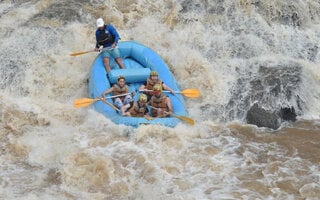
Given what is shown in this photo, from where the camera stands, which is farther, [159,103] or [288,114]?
[288,114]

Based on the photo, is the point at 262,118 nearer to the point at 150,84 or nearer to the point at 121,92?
the point at 150,84

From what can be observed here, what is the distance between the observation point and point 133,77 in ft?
21.5

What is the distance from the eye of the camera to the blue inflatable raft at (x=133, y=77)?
18.8 ft

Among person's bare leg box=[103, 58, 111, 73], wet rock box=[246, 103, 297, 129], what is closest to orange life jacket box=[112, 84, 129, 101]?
person's bare leg box=[103, 58, 111, 73]

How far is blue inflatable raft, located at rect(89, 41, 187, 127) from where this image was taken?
5.74 m

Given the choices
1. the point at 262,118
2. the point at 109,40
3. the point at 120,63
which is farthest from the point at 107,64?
the point at 262,118

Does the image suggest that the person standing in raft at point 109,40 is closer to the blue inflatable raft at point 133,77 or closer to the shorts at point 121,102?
the blue inflatable raft at point 133,77

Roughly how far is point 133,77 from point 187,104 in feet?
2.86

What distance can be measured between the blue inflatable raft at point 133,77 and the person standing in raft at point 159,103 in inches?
5.0

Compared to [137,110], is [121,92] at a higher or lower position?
higher

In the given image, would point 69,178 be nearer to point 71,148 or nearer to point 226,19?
A: point 71,148

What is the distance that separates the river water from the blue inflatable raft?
5.0 inches

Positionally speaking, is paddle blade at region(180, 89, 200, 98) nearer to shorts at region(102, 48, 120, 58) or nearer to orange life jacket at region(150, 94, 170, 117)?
orange life jacket at region(150, 94, 170, 117)

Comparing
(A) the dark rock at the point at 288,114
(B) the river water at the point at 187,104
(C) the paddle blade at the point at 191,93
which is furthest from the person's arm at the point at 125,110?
(A) the dark rock at the point at 288,114
